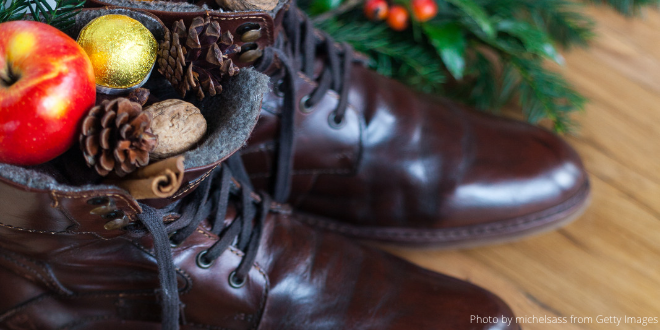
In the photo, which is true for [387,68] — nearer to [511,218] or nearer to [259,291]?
[511,218]

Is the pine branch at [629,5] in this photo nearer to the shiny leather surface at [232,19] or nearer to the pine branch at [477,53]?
the pine branch at [477,53]

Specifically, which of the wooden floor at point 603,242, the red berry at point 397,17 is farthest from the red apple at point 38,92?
the red berry at point 397,17

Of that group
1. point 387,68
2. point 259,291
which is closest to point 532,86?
point 387,68

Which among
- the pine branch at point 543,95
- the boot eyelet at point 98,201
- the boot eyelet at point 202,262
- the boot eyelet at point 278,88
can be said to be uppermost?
the boot eyelet at point 98,201

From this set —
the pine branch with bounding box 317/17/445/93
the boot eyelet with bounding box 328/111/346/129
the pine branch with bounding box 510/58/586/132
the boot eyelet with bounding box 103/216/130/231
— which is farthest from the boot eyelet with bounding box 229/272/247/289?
the pine branch with bounding box 510/58/586/132

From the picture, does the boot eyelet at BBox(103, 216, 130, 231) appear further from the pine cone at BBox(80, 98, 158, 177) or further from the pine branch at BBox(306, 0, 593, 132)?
the pine branch at BBox(306, 0, 593, 132)
